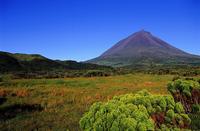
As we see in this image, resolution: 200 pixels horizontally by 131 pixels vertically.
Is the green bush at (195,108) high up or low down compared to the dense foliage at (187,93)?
down

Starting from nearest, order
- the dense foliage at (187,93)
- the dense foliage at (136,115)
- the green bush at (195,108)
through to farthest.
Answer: the dense foliage at (136,115) → the green bush at (195,108) → the dense foliage at (187,93)

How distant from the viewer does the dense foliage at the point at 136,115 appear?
6.81m

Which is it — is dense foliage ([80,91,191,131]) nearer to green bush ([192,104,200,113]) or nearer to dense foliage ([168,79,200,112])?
green bush ([192,104,200,113])

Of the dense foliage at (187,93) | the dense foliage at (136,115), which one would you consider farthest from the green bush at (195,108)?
the dense foliage at (136,115)

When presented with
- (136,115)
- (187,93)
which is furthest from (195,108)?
(136,115)

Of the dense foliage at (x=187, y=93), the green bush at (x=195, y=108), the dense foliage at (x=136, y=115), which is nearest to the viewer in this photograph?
the dense foliage at (x=136, y=115)

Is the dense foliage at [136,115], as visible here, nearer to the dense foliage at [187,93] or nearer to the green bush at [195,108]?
the green bush at [195,108]

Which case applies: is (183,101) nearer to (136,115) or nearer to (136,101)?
(136,101)

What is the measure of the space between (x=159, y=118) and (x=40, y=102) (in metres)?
12.7

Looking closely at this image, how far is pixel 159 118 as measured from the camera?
7918 mm

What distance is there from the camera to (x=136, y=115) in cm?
692

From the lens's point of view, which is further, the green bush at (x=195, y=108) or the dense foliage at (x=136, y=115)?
the green bush at (x=195, y=108)

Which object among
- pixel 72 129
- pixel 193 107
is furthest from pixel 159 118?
pixel 193 107

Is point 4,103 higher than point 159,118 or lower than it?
lower
